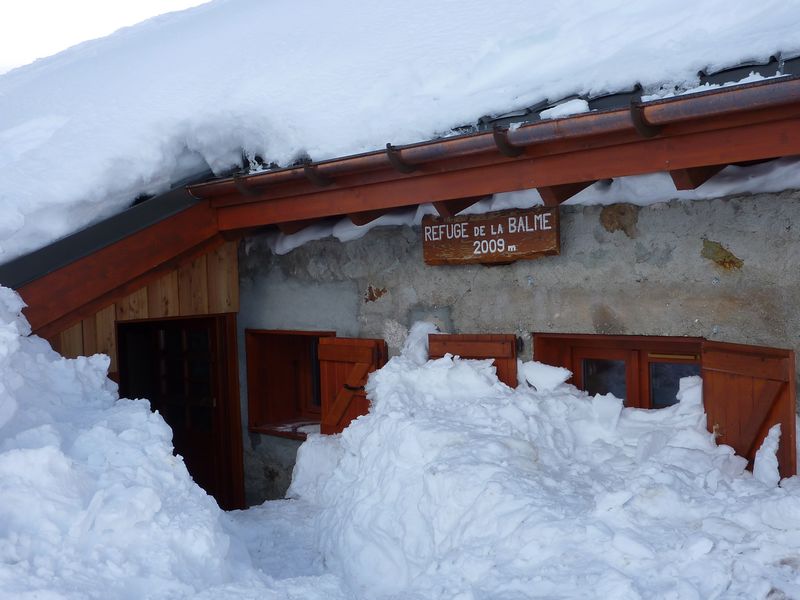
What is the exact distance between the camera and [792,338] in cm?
396

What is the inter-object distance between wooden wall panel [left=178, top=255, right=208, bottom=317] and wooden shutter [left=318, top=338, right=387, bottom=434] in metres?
1.18

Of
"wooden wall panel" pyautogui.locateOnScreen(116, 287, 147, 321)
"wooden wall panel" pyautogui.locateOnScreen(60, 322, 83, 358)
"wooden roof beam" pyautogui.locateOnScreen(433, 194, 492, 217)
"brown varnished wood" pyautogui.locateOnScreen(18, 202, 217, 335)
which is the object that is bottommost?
"wooden wall panel" pyautogui.locateOnScreen(60, 322, 83, 358)

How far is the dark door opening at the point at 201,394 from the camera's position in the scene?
23.5 feet

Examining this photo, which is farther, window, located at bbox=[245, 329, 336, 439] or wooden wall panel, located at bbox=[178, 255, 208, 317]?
window, located at bbox=[245, 329, 336, 439]

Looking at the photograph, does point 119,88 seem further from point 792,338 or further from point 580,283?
point 792,338

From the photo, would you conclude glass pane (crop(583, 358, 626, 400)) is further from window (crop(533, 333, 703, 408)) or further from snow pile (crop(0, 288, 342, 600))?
snow pile (crop(0, 288, 342, 600))

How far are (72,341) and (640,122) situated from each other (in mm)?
4192

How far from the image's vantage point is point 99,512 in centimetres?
340

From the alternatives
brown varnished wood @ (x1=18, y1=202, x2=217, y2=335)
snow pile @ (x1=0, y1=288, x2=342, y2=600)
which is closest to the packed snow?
snow pile @ (x1=0, y1=288, x2=342, y2=600)

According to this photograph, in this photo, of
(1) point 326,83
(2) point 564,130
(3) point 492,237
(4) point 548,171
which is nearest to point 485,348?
(3) point 492,237

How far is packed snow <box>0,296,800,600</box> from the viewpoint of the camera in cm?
316

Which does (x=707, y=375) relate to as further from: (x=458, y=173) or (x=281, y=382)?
(x=281, y=382)

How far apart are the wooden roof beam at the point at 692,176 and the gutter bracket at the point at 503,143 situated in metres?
0.83

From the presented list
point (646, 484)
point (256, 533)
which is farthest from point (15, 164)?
point (646, 484)
